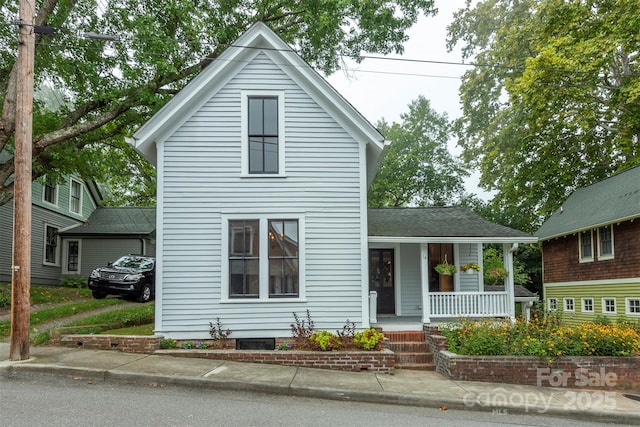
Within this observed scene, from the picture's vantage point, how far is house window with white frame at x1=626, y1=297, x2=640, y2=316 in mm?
15797

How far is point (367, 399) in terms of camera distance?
25.0 ft

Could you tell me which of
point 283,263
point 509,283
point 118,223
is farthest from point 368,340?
point 118,223

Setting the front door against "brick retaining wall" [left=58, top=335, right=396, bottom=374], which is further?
the front door

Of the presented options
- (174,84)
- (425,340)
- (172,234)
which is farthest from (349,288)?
(174,84)

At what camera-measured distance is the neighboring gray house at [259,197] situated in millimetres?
10359

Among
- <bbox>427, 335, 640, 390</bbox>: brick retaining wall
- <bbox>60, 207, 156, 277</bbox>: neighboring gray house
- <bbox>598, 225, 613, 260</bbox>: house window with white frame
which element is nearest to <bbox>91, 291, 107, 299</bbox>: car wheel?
<bbox>60, 207, 156, 277</bbox>: neighboring gray house

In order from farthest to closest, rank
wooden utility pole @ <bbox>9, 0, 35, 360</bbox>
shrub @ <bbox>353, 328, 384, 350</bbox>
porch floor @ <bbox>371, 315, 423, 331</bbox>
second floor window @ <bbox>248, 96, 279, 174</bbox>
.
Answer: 1. porch floor @ <bbox>371, 315, 423, 331</bbox>
2. second floor window @ <bbox>248, 96, 279, 174</bbox>
3. shrub @ <bbox>353, 328, 384, 350</bbox>
4. wooden utility pole @ <bbox>9, 0, 35, 360</bbox>

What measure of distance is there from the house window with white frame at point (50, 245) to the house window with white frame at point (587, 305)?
918 inches

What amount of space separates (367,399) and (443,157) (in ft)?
97.7

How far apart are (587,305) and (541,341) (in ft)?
36.4

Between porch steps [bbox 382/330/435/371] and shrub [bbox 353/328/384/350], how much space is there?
33.8 inches

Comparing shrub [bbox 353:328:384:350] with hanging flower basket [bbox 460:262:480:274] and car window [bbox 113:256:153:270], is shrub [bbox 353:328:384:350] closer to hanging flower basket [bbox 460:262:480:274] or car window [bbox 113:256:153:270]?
hanging flower basket [bbox 460:262:480:274]

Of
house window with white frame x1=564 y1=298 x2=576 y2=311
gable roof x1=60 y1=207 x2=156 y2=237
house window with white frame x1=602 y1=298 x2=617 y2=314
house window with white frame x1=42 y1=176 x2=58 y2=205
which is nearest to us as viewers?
house window with white frame x1=602 y1=298 x2=617 y2=314

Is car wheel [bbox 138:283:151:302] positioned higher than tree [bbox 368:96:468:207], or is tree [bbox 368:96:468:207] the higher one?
tree [bbox 368:96:468:207]
